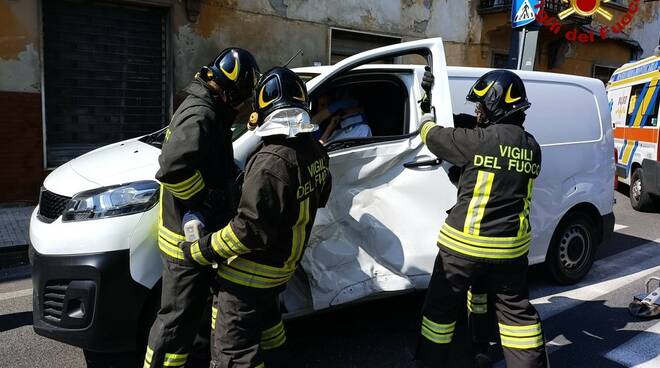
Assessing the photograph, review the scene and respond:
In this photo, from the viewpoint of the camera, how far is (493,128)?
112 inches

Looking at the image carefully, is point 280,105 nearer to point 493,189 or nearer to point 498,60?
point 493,189

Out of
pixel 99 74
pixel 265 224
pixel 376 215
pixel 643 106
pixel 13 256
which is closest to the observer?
pixel 265 224

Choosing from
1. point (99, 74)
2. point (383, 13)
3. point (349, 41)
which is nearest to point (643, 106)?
point (383, 13)

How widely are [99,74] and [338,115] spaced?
5371 mm

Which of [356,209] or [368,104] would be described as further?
[368,104]

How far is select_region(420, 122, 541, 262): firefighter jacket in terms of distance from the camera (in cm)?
280

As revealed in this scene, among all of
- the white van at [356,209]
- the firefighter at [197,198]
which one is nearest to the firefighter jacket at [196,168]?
the firefighter at [197,198]

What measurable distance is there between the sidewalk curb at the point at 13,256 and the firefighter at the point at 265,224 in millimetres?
3900

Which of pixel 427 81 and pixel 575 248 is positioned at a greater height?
A: pixel 427 81

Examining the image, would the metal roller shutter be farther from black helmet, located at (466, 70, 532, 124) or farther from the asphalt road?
black helmet, located at (466, 70, 532, 124)

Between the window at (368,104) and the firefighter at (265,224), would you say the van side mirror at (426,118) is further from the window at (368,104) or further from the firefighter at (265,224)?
the firefighter at (265,224)

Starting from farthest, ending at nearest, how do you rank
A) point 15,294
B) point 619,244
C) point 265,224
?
point 619,244
point 15,294
point 265,224

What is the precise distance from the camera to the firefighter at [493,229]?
2.81 metres

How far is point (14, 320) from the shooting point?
12.7 ft
